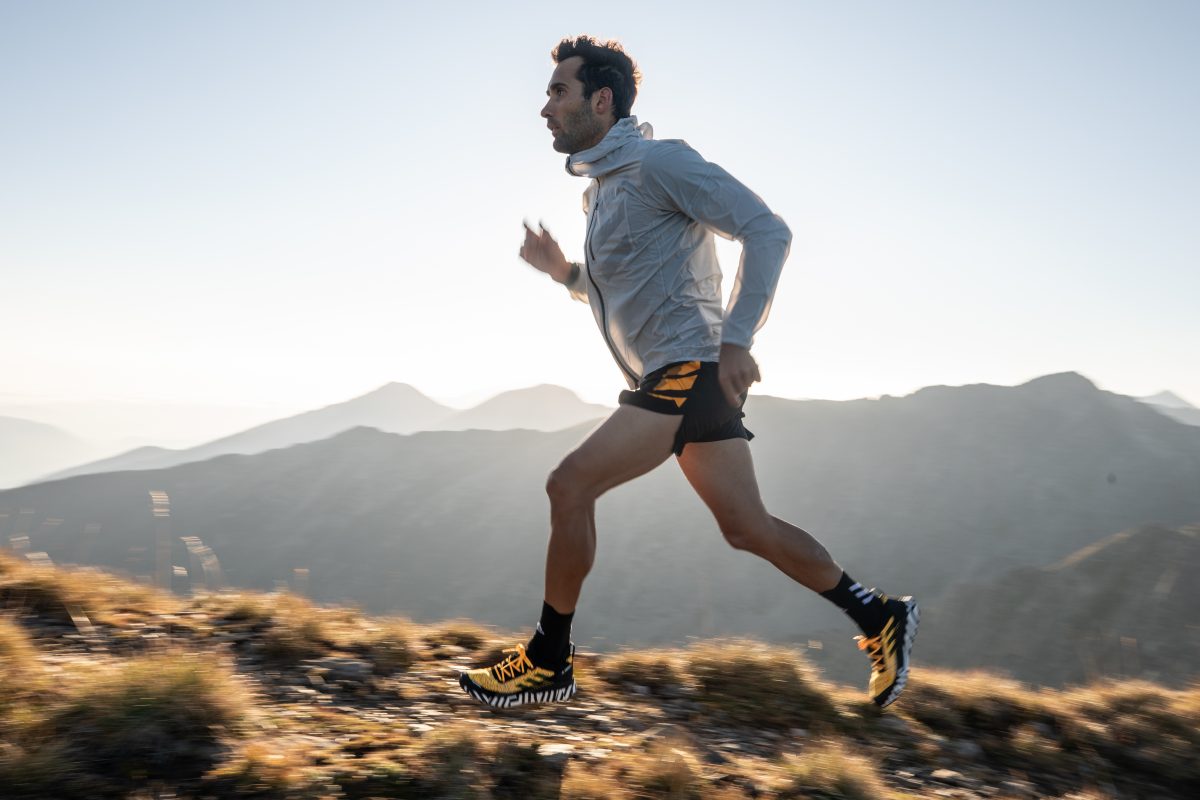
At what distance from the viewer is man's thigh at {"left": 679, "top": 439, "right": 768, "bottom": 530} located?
9.46 ft

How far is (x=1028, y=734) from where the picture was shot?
3398 mm

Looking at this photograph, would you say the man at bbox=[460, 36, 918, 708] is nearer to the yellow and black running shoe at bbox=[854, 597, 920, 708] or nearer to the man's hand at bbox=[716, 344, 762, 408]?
the man's hand at bbox=[716, 344, 762, 408]

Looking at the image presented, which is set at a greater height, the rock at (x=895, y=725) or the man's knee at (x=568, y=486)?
the man's knee at (x=568, y=486)

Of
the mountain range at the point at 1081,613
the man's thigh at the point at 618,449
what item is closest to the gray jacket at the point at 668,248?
the man's thigh at the point at 618,449

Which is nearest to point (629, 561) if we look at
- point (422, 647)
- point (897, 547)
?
point (897, 547)

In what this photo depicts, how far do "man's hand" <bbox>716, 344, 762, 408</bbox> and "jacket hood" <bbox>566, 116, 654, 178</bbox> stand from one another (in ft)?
2.69

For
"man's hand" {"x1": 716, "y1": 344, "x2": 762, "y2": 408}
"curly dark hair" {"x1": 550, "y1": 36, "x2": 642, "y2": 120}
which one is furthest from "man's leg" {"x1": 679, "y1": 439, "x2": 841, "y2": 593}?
"curly dark hair" {"x1": 550, "y1": 36, "x2": 642, "y2": 120}

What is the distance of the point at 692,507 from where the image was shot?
243ft

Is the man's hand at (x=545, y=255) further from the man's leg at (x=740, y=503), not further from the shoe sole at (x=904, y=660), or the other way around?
the shoe sole at (x=904, y=660)

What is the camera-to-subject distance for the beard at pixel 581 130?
303 cm

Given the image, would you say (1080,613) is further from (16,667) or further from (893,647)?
(16,667)

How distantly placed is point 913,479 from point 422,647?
81.3 m

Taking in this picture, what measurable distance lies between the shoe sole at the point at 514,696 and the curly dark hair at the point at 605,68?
2273 millimetres

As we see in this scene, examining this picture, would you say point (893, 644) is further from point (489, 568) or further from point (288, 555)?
point (288, 555)
